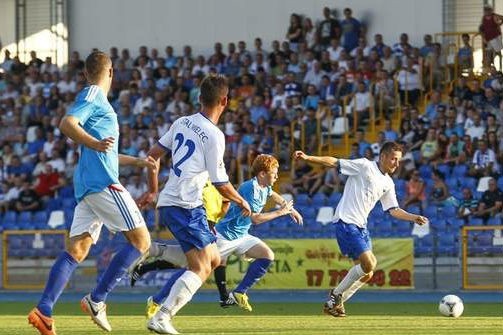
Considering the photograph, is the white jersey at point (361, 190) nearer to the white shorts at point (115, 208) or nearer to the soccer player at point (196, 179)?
the soccer player at point (196, 179)

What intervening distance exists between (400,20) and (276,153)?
593cm

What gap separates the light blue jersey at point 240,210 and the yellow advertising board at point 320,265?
23.1 feet

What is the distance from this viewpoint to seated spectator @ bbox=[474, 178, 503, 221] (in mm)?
23859

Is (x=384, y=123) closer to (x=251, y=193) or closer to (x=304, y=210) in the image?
(x=304, y=210)

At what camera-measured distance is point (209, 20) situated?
112ft

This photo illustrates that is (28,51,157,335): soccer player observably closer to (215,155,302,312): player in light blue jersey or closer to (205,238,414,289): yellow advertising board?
(215,155,302,312): player in light blue jersey

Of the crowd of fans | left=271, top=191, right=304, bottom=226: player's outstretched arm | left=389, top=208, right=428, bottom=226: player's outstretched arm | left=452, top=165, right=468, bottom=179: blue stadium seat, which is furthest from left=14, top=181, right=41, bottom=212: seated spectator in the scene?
left=389, top=208, right=428, bottom=226: player's outstretched arm

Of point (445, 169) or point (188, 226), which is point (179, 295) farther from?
point (445, 169)

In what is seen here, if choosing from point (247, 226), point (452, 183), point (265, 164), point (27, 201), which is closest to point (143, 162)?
point (265, 164)

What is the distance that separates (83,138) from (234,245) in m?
5.55

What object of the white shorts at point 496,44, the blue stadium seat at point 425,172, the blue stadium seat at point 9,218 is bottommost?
the blue stadium seat at point 9,218

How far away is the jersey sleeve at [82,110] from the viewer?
10.9 m

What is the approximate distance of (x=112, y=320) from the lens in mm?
15148

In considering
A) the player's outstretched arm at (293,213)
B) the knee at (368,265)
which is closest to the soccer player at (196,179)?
the player's outstretched arm at (293,213)
